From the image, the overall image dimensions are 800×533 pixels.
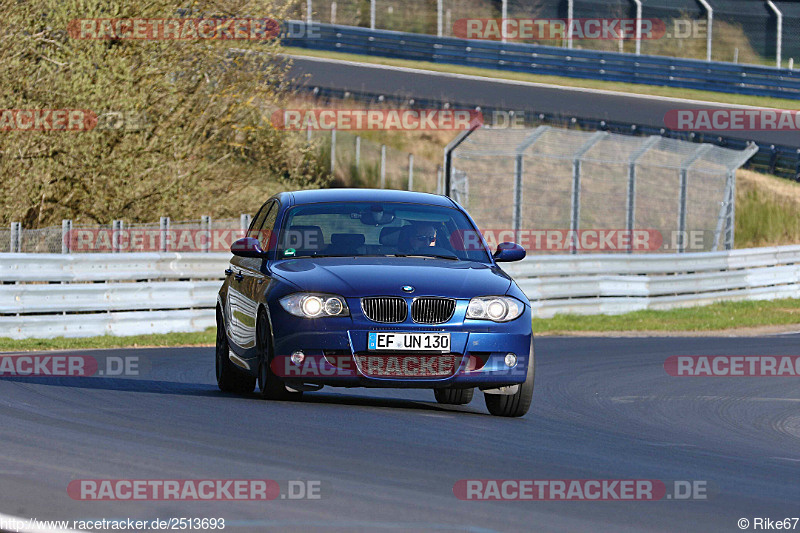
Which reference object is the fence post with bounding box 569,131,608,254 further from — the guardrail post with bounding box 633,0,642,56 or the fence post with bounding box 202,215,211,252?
the guardrail post with bounding box 633,0,642,56

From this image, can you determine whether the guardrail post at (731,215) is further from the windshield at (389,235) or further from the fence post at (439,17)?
the fence post at (439,17)

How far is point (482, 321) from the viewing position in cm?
948

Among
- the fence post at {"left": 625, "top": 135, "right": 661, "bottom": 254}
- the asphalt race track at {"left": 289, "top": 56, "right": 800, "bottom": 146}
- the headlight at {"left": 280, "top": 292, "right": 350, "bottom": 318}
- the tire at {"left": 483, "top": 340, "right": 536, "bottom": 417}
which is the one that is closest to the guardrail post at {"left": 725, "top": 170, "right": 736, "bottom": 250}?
the fence post at {"left": 625, "top": 135, "right": 661, "bottom": 254}

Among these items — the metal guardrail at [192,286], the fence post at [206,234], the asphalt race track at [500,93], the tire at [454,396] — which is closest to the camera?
the tire at [454,396]

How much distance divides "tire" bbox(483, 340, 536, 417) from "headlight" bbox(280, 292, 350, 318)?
4.53ft

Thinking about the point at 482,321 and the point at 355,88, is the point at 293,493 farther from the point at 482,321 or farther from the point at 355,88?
the point at 355,88

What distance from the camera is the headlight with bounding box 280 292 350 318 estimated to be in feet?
30.8

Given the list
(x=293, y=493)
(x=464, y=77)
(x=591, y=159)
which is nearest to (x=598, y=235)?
(x=591, y=159)

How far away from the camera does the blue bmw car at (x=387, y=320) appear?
9.36 meters

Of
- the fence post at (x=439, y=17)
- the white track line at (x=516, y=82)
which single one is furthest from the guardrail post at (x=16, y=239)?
the fence post at (x=439, y=17)
